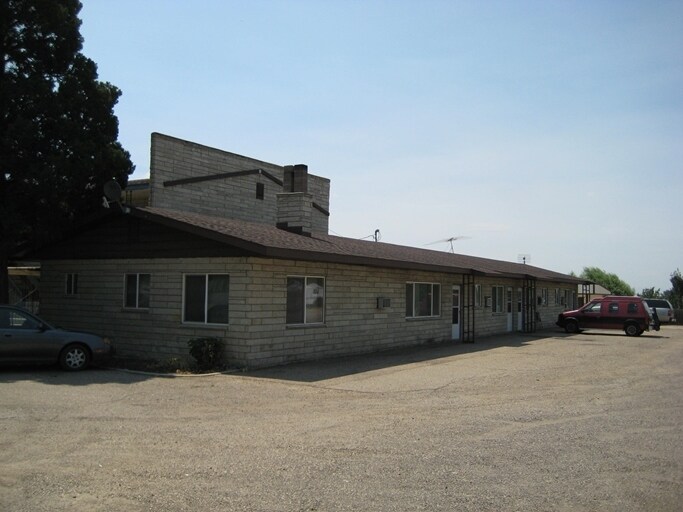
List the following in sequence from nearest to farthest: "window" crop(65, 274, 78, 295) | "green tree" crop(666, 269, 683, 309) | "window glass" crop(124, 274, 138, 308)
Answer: "window glass" crop(124, 274, 138, 308), "window" crop(65, 274, 78, 295), "green tree" crop(666, 269, 683, 309)

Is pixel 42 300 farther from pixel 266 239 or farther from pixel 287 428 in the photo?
pixel 287 428

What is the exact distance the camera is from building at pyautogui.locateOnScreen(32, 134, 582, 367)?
14391 millimetres

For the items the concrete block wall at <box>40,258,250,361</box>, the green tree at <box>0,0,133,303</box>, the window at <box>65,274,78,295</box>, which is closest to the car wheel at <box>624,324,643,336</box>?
the concrete block wall at <box>40,258,250,361</box>

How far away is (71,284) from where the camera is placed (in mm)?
18062

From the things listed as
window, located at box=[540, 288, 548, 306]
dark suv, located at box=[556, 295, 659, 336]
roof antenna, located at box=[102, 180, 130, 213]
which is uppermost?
roof antenna, located at box=[102, 180, 130, 213]

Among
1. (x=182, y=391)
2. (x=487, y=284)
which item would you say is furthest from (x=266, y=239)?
(x=487, y=284)

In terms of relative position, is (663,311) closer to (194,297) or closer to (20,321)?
(194,297)

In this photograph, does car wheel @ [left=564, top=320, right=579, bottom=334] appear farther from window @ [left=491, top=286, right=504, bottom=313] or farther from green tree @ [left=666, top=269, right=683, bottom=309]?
green tree @ [left=666, top=269, right=683, bottom=309]

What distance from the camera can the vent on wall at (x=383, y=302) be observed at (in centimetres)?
1866

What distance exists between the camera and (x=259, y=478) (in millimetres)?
→ 6129

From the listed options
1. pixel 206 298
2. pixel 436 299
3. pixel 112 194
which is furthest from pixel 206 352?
pixel 436 299

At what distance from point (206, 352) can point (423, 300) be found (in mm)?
9723

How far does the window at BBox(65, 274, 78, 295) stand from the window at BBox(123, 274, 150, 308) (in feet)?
6.93

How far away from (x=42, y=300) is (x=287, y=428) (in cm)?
1303
